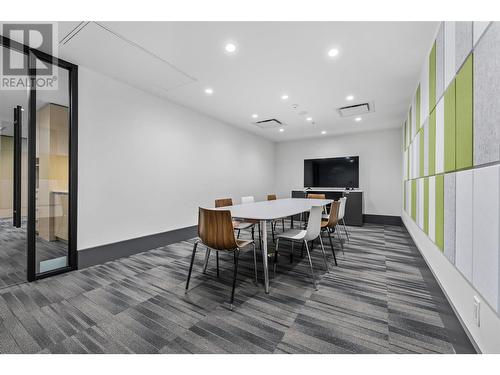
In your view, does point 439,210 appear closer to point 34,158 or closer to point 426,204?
point 426,204

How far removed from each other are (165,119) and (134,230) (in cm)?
204

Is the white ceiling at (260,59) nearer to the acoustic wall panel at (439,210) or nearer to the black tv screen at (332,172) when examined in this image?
the acoustic wall panel at (439,210)

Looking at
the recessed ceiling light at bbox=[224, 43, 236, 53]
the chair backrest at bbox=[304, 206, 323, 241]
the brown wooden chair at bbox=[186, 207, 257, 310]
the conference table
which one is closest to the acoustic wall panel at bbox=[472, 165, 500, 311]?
the chair backrest at bbox=[304, 206, 323, 241]

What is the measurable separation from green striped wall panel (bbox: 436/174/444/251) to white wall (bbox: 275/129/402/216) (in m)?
4.48

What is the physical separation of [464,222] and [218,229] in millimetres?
1852

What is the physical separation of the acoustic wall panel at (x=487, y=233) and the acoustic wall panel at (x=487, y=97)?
0.10 meters

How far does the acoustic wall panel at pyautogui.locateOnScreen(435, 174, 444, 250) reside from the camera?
1964 millimetres

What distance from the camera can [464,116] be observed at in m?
1.48

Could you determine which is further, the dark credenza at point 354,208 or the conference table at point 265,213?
the dark credenza at point 354,208

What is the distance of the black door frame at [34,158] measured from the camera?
2504 millimetres

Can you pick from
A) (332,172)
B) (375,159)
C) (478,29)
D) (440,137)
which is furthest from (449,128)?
(332,172)

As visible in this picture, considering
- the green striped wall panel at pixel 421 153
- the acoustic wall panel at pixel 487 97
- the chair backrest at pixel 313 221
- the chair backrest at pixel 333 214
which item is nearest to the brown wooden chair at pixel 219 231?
the chair backrest at pixel 313 221
